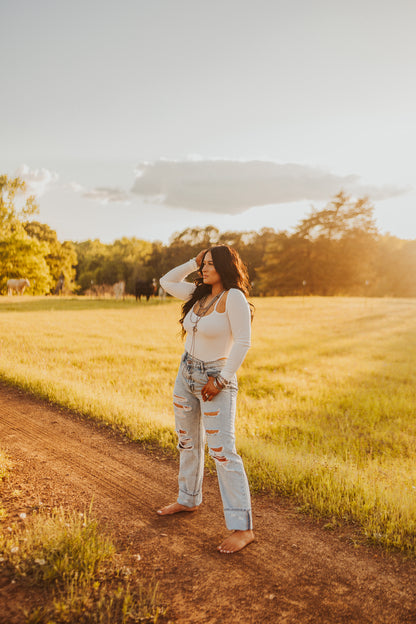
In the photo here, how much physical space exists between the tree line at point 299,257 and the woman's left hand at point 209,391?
4982cm

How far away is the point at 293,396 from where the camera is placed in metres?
11.0

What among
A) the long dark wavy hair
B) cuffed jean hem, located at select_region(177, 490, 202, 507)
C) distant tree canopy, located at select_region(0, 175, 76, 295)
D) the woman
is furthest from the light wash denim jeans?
distant tree canopy, located at select_region(0, 175, 76, 295)

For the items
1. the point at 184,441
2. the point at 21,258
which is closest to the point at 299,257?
the point at 21,258

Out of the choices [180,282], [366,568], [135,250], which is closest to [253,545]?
[366,568]

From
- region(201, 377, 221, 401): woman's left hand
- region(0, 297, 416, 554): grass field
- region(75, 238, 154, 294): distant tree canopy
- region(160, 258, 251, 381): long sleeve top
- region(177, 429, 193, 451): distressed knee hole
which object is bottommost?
region(0, 297, 416, 554): grass field

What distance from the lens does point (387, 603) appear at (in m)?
3.24

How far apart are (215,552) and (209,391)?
1.31 meters

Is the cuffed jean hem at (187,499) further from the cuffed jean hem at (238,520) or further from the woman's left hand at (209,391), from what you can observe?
the woman's left hand at (209,391)

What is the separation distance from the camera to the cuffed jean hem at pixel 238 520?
3.89 m

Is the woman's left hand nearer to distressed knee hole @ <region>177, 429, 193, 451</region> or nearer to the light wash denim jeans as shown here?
the light wash denim jeans

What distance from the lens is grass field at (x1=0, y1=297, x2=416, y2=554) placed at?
5113mm

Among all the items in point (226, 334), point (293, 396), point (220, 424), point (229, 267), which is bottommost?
point (293, 396)

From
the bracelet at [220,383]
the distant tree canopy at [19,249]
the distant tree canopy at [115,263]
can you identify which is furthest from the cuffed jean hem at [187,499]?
the distant tree canopy at [115,263]

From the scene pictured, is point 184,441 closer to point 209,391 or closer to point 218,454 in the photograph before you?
point 218,454
